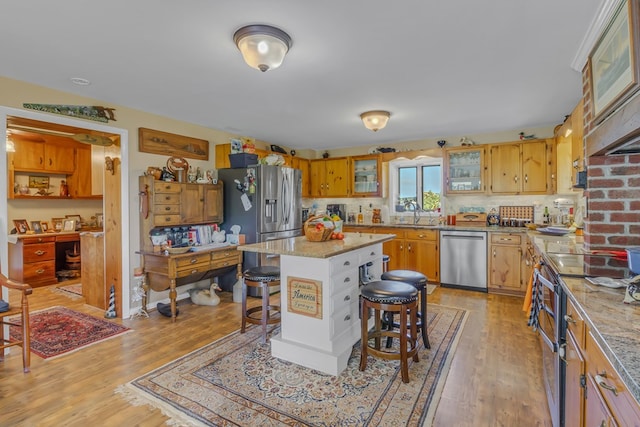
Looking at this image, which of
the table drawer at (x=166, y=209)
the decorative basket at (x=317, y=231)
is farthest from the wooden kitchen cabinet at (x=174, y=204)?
the decorative basket at (x=317, y=231)

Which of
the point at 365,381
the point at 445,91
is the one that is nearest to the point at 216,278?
the point at 365,381

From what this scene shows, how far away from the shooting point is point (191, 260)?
3.73m

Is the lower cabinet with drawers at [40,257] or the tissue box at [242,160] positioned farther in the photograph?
the lower cabinet with drawers at [40,257]

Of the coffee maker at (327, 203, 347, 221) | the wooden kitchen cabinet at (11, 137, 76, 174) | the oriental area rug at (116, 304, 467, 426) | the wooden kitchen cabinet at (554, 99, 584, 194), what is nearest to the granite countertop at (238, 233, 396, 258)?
the oriental area rug at (116, 304, 467, 426)

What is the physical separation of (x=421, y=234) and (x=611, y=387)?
4229 mm

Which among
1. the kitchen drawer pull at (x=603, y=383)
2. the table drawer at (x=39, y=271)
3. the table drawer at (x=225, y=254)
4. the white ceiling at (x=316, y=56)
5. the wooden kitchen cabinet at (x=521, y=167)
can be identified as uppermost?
the white ceiling at (x=316, y=56)

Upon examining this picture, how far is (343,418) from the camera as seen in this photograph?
1932 mm

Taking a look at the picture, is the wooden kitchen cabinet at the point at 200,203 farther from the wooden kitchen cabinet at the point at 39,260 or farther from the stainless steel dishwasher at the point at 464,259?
the stainless steel dishwasher at the point at 464,259

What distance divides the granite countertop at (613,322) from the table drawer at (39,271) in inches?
264

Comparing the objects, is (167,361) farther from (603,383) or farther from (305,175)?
(305,175)

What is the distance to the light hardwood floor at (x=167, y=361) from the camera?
1.96m

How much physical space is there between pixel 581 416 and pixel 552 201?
4298 mm

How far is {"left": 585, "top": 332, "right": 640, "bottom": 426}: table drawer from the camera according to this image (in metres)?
0.77

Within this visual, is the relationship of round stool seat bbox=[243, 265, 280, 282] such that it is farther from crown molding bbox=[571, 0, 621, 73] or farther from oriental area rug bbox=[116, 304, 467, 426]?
crown molding bbox=[571, 0, 621, 73]
